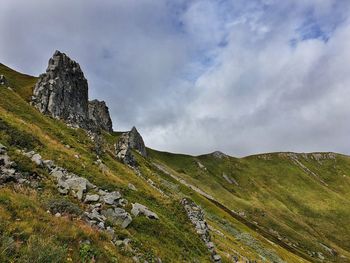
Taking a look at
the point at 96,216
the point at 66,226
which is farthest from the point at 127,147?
the point at 66,226

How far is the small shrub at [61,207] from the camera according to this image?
18.4 m

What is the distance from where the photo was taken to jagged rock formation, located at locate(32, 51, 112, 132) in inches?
3265

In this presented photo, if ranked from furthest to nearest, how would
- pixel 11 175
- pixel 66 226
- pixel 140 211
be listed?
pixel 140 211, pixel 11 175, pixel 66 226

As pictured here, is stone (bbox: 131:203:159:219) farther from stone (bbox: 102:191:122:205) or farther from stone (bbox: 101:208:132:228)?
stone (bbox: 101:208:132:228)

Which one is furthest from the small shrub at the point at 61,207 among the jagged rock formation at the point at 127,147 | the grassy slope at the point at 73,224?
the jagged rock formation at the point at 127,147

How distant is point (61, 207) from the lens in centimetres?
1880

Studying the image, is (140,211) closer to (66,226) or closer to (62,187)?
(62,187)

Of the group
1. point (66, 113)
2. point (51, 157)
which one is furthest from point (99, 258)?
point (66, 113)

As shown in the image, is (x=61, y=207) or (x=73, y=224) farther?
(x=61, y=207)

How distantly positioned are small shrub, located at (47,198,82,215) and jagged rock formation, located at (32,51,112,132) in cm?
6319

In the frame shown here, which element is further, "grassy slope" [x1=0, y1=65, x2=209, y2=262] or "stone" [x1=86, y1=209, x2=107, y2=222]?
"stone" [x1=86, y1=209, x2=107, y2=222]

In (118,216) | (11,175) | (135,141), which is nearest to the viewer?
(11,175)

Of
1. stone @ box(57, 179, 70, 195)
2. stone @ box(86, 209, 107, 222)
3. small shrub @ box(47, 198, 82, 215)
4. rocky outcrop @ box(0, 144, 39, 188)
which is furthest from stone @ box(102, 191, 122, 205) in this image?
small shrub @ box(47, 198, 82, 215)

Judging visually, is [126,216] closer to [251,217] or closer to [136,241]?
[136,241]
